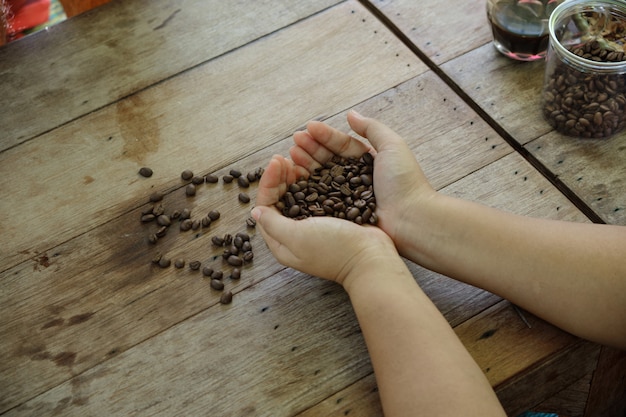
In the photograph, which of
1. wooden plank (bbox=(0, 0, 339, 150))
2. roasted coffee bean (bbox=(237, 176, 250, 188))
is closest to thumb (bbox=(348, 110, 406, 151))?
roasted coffee bean (bbox=(237, 176, 250, 188))

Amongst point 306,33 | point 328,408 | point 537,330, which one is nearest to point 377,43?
point 306,33

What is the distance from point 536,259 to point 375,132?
1.20ft

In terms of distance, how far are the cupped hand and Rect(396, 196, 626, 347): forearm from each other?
8 centimetres

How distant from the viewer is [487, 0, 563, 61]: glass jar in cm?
143

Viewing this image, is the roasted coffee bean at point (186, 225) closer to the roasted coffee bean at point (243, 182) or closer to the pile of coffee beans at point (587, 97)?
the roasted coffee bean at point (243, 182)

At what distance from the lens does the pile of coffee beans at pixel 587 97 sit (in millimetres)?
1304

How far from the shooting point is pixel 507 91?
147 cm

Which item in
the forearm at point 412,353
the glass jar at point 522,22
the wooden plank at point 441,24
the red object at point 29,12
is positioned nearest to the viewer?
the forearm at point 412,353

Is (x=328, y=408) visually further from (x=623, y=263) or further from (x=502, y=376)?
(x=623, y=263)

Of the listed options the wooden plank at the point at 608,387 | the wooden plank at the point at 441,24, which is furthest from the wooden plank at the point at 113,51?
the wooden plank at the point at 608,387

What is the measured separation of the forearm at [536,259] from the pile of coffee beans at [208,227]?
0.30 metres

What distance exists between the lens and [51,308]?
4.02 feet

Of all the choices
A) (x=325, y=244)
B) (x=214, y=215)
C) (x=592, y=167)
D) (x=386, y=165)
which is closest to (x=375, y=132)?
(x=386, y=165)

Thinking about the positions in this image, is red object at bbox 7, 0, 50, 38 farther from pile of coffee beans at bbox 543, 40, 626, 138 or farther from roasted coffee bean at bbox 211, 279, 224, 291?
pile of coffee beans at bbox 543, 40, 626, 138
